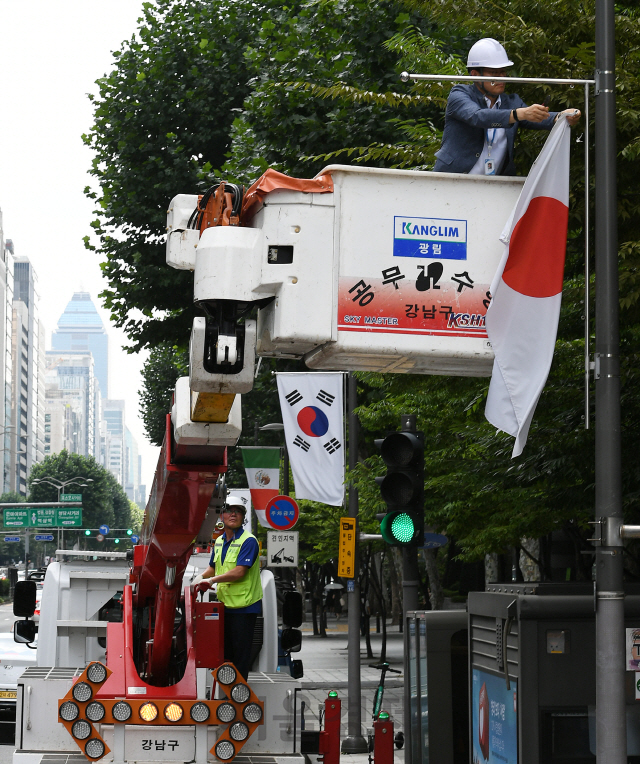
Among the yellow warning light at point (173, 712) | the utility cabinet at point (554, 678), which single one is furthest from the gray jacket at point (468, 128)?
the yellow warning light at point (173, 712)

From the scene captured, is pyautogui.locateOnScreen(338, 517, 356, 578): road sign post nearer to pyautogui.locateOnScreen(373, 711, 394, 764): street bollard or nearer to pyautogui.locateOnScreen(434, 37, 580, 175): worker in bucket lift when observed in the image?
pyautogui.locateOnScreen(373, 711, 394, 764): street bollard

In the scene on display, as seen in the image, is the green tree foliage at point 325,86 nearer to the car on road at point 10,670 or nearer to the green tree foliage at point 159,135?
the green tree foliage at point 159,135

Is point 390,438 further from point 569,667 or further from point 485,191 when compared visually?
point 485,191

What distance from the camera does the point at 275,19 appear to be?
80.8 feet

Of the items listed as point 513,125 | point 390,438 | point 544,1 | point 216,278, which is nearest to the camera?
point 216,278

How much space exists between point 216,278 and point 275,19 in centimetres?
2110

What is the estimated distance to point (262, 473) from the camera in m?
24.2

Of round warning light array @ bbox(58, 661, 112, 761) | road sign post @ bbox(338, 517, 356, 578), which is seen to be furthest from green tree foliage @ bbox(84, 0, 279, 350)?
round warning light array @ bbox(58, 661, 112, 761)

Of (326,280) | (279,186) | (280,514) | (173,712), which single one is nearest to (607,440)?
(326,280)

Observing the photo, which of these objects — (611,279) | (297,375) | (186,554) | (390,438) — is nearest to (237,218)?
(611,279)

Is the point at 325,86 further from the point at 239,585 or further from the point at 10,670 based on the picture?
the point at 239,585

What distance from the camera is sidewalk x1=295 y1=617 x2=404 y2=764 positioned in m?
17.4

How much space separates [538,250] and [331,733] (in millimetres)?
6103

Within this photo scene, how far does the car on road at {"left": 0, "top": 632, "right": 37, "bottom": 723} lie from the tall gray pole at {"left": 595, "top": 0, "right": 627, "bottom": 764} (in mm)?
8665
